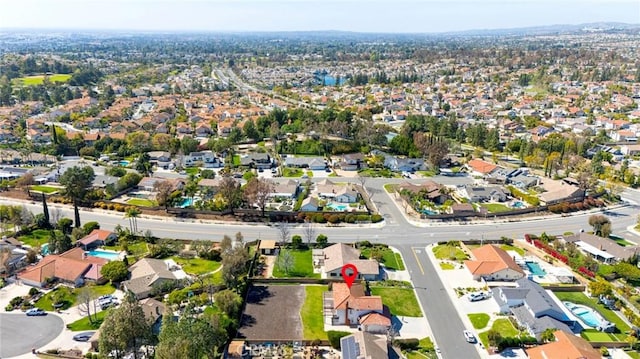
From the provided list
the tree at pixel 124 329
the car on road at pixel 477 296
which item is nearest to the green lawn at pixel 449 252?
the car on road at pixel 477 296

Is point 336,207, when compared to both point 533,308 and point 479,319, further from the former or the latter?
point 533,308

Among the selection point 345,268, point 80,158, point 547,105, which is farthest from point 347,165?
point 547,105

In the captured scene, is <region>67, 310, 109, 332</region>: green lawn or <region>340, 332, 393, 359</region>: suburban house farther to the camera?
<region>67, 310, 109, 332</region>: green lawn

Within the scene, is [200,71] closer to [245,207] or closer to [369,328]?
[245,207]

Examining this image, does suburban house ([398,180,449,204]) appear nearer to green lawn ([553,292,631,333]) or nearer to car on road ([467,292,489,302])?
car on road ([467,292,489,302])

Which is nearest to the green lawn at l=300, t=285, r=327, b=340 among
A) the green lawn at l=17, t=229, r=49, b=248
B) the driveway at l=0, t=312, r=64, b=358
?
the driveway at l=0, t=312, r=64, b=358

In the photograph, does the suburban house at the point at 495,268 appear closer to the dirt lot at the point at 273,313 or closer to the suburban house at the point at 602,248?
the suburban house at the point at 602,248
